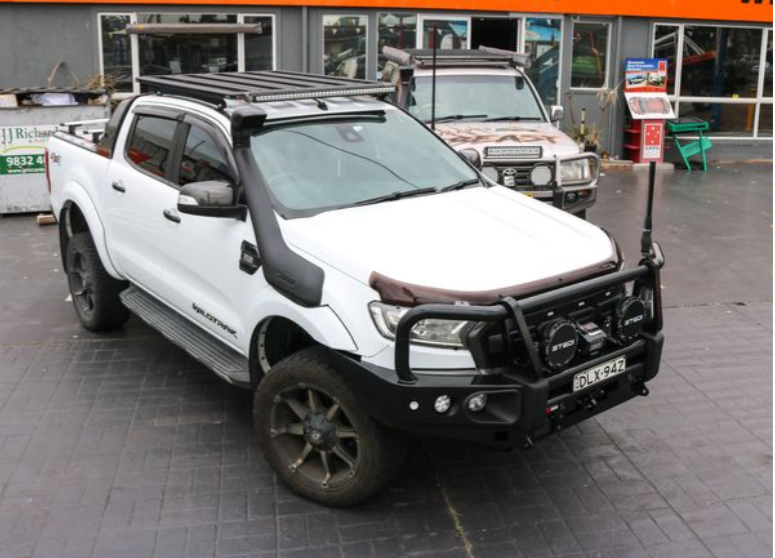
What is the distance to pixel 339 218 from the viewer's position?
4559 millimetres

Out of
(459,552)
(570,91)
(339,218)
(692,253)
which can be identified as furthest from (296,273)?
(570,91)

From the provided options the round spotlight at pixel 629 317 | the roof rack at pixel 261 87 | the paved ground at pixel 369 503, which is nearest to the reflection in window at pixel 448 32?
the roof rack at pixel 261 87

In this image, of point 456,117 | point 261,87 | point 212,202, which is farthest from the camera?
point 456,117

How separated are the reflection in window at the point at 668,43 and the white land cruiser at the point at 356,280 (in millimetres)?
11689

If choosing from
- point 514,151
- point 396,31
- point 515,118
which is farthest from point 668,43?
point 514,151

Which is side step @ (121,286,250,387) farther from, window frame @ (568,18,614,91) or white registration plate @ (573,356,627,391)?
window frame @ (568,18,614,91)

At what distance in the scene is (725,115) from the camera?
16.7 metres

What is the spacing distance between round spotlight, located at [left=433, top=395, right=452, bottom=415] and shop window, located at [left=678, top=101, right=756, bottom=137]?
14151 mm

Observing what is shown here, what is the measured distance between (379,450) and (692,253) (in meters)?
6.39

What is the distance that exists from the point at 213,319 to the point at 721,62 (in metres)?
14.3

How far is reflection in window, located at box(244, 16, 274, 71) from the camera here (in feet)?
47.5

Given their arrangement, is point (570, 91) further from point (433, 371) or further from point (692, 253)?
point (433, 371)

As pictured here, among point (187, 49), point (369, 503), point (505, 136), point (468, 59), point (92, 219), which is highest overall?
point (187, 49)

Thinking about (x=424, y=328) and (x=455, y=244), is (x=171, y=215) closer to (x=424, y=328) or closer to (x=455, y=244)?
(x=455, y=244)
